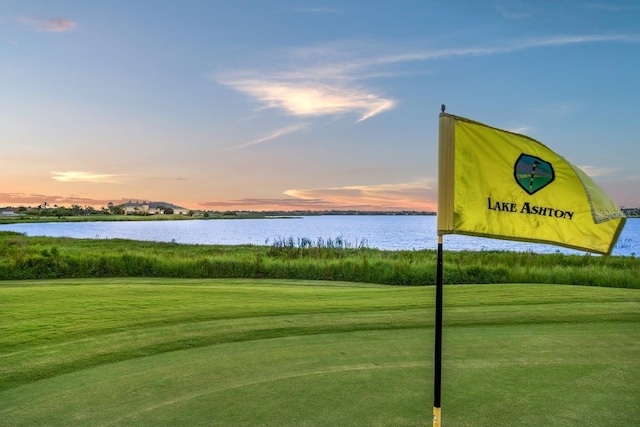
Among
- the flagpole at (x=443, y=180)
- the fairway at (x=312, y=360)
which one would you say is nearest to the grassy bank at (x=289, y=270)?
the fairway at (x=312, y=360)

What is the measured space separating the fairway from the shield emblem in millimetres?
1723

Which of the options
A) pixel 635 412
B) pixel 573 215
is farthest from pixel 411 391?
pixel 573 215

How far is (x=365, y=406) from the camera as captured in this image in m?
3.88

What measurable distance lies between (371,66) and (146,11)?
7097 mm

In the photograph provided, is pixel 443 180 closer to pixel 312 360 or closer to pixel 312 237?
pixel 312 360

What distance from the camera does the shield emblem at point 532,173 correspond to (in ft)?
10.1

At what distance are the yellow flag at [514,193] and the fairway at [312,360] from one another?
147 cm

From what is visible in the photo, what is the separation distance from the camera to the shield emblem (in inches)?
121

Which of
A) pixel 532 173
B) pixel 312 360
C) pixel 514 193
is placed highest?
pixel 532 173

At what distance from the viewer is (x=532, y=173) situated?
308 cm

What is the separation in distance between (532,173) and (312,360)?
2975mm

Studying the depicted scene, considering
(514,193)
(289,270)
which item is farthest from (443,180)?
(289,270)

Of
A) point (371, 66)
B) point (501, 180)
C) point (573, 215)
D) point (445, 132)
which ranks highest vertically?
point (371, 66)

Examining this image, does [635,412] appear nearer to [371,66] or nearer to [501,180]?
[501,180]
